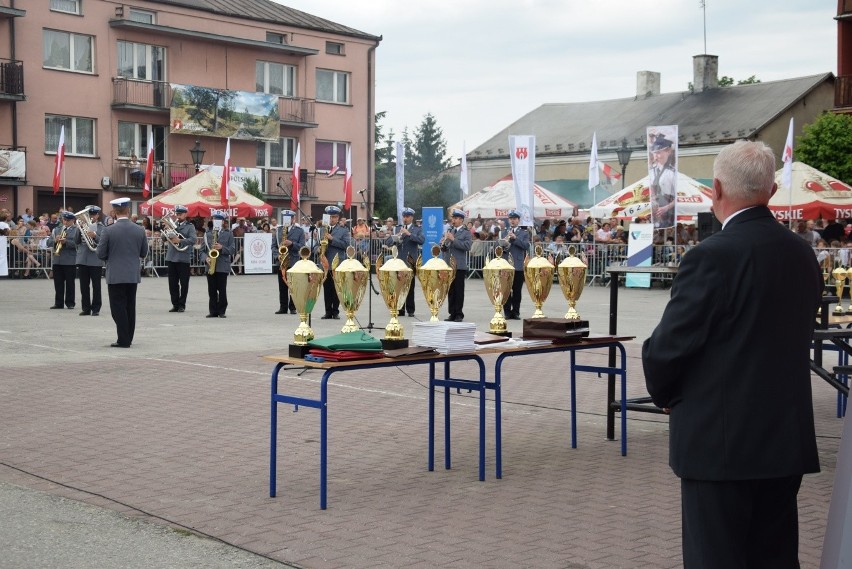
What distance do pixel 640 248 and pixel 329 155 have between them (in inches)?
899

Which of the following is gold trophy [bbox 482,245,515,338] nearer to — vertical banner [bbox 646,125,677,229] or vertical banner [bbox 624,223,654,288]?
vertical banner [bbox 646,125,677,229]

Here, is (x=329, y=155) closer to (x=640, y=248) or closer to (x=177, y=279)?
(x=640, y=248)

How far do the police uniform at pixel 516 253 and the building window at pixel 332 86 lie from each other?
29.1m

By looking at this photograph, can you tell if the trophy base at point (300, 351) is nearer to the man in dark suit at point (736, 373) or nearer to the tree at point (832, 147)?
the man in dark suit at point (736, 373)

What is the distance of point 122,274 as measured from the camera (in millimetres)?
15484

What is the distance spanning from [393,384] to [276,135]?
36.3 m

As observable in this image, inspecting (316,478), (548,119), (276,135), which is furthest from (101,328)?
(548,119)

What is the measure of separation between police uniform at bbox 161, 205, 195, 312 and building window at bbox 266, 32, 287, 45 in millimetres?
27252

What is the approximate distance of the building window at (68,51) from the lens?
40750 millimetres

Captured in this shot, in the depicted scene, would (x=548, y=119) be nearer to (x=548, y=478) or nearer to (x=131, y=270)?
(x=131, y=270)

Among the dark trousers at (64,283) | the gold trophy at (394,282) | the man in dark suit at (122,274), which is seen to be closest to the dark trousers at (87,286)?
the dark trousers at (64,283)

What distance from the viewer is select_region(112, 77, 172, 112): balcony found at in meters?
42.7

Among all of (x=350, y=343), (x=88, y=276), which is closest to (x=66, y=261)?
(x=88, y=276)

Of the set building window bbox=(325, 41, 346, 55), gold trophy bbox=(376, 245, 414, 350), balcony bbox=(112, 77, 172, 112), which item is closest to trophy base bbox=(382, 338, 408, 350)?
gold trophy bbox=(376, 245, 414, 350)
